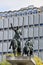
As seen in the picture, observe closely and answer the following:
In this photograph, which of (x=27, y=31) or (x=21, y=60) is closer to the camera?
(x=21, y=60)

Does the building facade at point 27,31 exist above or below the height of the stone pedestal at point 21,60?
below

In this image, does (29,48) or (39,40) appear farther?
(39,40)

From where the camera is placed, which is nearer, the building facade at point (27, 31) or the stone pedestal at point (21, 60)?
the stone pedestal at point (21, 60)

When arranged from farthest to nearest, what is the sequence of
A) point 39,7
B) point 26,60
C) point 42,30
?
point 39,7 → point 42,30 → point 26,60

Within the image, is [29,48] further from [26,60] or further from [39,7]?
[39,7]

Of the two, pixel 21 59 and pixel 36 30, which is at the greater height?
pixel 21 59

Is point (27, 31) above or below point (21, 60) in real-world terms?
below

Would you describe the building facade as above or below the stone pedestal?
below

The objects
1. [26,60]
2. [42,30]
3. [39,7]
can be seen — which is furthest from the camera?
[39,7]

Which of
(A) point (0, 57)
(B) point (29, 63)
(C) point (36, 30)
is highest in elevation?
(B) point (29, 63)

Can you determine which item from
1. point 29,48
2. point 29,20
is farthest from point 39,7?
point 29,48

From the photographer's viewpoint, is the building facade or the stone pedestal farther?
the building facade

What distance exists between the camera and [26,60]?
47.9 meters

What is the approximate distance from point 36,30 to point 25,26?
4.93 m
